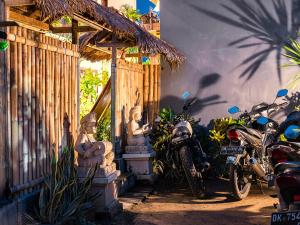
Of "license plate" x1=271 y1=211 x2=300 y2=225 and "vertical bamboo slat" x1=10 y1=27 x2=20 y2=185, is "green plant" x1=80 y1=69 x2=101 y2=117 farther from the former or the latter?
"license plate" x1=271 y1=211 x2=300 y2=225

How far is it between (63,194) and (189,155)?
281 cm

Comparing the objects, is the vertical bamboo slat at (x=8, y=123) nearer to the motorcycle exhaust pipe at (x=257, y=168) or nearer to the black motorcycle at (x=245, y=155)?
the black motorcycle at (x=245, y=155)

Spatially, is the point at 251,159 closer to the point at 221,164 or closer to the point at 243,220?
the point at 243,220

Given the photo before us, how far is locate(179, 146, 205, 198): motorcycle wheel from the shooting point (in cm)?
719

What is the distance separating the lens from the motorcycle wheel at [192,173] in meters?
7.19

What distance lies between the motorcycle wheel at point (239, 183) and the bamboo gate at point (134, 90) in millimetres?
2098

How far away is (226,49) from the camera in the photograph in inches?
375

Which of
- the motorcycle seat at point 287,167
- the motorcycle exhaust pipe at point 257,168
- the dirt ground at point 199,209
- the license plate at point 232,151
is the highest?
the motorcycle seat at point 287,167

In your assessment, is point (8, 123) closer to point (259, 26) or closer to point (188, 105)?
point (188, 105)

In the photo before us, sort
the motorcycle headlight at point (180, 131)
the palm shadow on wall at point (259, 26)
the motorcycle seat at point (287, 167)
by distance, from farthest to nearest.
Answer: the palm shadow on wall at point (259, 26)
the motorcycle headlight at point (180, 131)
the motorcycle seat at point (287, 167)

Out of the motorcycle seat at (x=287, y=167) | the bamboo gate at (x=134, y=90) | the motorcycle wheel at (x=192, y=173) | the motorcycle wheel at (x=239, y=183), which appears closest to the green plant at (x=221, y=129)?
the bamboo gate at (x=134, y=90)

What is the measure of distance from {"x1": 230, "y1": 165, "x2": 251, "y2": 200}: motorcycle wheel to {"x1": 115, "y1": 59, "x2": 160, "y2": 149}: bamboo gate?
2.10 m

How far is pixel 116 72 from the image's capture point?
7738 mm

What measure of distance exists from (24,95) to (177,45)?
212 inches
